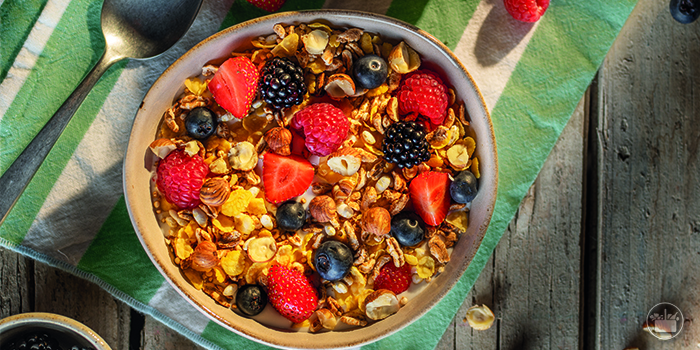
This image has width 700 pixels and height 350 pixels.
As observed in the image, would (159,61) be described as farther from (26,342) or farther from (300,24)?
(26,342)

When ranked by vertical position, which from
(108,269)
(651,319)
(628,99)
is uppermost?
(628,99)

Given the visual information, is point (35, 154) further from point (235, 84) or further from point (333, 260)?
point (333, 260)

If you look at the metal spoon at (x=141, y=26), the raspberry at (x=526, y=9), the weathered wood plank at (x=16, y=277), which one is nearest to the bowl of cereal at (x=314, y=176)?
the metal spoon at (x=141, y=26)

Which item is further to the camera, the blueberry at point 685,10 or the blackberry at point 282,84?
the blueberry at point 685,10

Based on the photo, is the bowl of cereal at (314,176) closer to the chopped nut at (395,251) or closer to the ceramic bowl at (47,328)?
the chopped nut at (395,251)

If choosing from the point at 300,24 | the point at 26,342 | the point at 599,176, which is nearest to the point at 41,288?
the point at 26,342
